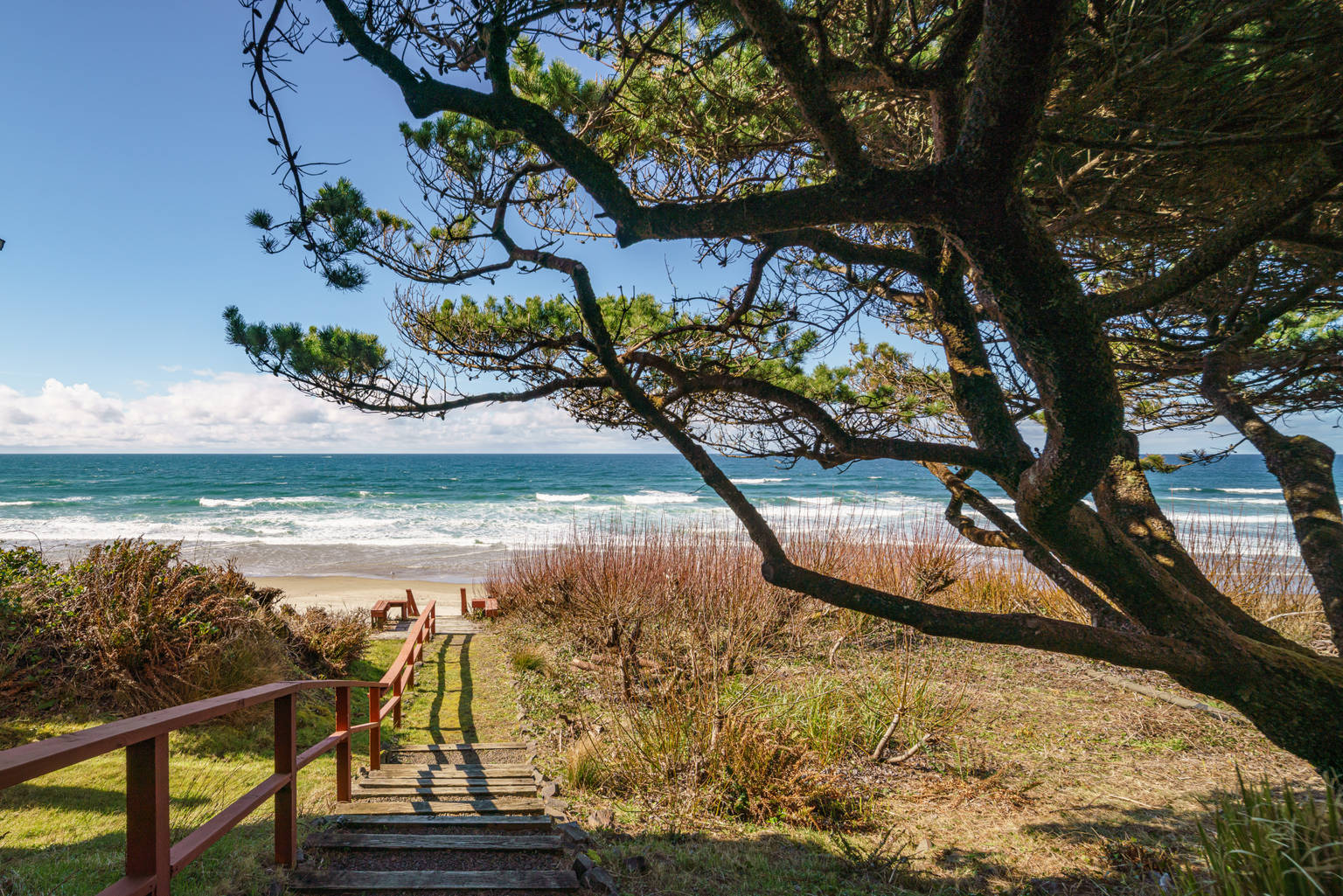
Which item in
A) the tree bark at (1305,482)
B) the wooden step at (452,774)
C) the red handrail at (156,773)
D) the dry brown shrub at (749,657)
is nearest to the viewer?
the red handrail at (156,773)

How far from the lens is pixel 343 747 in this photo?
371cm

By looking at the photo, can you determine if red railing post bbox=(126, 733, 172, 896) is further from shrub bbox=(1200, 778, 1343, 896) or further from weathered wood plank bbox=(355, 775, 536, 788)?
weathered wood plank bbox=(355, 775, 536, 788)

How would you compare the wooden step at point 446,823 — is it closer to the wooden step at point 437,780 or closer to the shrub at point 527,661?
the wooden step at point 437,780

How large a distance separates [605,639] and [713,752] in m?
2.41

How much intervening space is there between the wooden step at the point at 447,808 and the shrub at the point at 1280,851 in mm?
3301

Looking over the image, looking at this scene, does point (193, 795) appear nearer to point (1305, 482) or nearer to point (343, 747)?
point (343, 747)

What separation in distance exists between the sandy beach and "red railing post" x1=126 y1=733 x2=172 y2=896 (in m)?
11.1

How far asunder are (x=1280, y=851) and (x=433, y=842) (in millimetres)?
3289

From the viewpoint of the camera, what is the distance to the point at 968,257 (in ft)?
6.38

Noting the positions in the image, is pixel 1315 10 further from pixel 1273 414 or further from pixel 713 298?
pixel 1273 414

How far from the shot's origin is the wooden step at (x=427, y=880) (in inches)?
100

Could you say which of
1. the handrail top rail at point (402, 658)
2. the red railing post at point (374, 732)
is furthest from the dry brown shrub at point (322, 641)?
the red railing post at point (374, 732)

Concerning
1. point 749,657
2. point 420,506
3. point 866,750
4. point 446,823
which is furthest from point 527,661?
point 420,506

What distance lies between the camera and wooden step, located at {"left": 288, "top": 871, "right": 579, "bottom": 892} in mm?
2547
